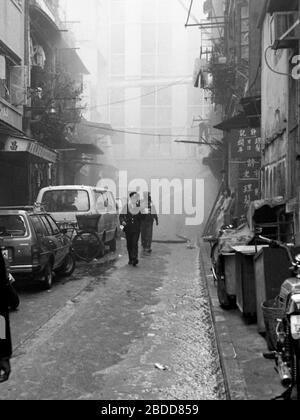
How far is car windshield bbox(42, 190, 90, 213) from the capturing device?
601 inches

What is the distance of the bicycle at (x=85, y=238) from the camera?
1420 centimetres

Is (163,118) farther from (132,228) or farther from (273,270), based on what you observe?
(273,270)

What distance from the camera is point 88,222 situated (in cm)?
1438

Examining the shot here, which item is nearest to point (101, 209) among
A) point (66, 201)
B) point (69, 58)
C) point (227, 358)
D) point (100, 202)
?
point (100, 202)

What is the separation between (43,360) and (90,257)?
28.1 feet

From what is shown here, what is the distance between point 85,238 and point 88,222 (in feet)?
1.40

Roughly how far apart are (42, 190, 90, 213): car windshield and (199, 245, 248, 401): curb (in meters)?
6.67

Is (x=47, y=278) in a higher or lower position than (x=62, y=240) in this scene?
lower

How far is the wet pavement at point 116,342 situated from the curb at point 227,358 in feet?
0.29

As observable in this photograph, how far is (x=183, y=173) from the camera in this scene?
1699 inches

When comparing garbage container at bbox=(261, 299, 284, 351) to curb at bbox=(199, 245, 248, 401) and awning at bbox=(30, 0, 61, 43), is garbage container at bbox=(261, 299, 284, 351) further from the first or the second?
awning at bbox=(30, 0, 61, 43)

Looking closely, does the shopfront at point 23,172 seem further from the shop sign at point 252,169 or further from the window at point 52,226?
the shop sign at point 252,169

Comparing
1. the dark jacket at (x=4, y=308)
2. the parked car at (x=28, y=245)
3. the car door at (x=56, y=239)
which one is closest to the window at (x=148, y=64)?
the car door at (x=56, y=239)
